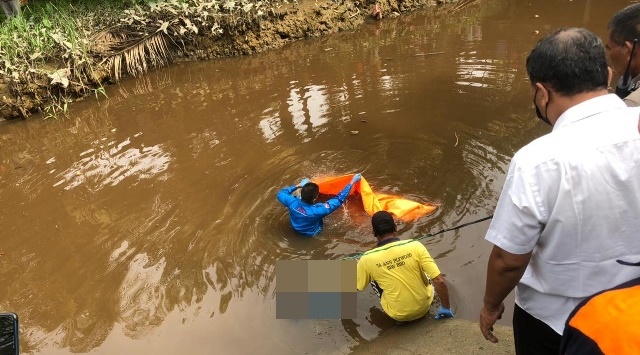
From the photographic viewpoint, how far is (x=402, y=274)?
3486mm

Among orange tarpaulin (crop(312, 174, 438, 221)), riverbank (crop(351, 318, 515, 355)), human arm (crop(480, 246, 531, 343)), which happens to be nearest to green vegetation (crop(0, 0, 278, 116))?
orange tarpaulin (crop(312, 174, 438, 221))

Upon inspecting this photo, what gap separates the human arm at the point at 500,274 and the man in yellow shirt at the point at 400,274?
1.31m

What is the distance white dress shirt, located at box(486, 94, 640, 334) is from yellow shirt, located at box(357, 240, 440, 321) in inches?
63.4

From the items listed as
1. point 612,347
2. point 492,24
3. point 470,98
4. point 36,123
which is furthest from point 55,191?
point 492,24

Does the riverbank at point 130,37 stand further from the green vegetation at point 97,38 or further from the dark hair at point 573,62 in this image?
the dark hair at point 573,62

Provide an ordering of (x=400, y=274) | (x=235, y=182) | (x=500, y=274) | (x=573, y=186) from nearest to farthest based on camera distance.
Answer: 1. (x=573, y=186)
2. (x=500, y=274)
3. (x=400, y=274)
4. (x=235, y=182)

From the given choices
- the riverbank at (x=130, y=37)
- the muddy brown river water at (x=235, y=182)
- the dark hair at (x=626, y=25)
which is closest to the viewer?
the dark hair at (x=626, y=25)

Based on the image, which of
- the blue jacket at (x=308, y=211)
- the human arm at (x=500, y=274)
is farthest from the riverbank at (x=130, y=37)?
the human arm at (x=500, y=274)

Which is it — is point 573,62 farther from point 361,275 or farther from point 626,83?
point 361,275

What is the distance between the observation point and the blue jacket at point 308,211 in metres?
4.88

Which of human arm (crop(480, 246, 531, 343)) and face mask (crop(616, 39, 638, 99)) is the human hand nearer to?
human arm (crop(480, 246, 531, 343))

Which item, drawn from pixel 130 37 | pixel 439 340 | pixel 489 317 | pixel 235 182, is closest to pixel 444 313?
pixel 439 340

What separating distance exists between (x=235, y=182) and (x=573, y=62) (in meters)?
4.93

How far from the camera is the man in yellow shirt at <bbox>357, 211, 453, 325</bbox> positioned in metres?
3.46
